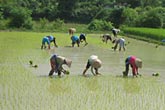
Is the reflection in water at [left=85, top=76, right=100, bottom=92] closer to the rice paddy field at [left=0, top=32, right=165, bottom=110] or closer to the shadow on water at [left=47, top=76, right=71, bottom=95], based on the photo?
the rice paddy field at [left=0, top=32, right=165, bottom=110]

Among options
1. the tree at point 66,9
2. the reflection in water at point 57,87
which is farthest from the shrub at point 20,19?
the reflection in water at point 57,87

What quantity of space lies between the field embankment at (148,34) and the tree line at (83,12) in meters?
3.43

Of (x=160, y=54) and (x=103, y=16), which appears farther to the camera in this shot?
(x=103, y=16)

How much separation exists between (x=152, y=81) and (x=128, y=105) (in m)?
3.30

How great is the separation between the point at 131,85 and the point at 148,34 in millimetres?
18172

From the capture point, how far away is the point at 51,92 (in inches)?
392

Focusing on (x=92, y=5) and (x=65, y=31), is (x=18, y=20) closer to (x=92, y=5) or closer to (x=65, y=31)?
(x=65, y=31)

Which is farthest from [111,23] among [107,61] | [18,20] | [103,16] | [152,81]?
[152,81]

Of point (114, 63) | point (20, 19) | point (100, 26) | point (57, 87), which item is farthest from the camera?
point (100, 26)

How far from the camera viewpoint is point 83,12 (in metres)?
50.2

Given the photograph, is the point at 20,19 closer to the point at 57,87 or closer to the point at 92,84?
the point at 92,84

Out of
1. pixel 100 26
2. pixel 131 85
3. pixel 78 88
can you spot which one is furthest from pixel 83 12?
pixel 78 88

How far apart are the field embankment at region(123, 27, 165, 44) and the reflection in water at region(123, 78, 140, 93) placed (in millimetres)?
13353

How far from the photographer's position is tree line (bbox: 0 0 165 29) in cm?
3771
